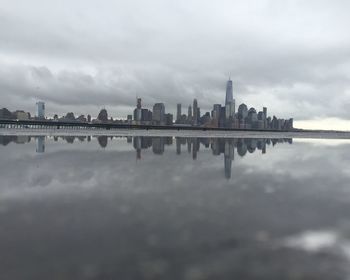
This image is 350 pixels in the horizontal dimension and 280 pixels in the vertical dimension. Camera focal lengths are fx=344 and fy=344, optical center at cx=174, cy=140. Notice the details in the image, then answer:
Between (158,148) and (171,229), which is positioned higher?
(171,229)

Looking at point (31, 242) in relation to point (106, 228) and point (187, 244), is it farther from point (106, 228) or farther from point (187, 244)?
point (187, 244)

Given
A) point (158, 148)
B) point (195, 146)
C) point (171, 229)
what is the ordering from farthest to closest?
point (195, 146)
point (158, 148)
point (171, 229)

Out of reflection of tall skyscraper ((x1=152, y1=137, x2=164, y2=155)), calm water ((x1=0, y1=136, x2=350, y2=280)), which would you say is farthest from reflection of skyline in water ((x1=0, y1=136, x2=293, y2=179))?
calm water ((x1=0, y1=136, x2=350, y2=280))

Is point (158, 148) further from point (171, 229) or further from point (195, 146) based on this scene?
point (171, 229)

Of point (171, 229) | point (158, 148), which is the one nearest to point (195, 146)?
point (158, 148)

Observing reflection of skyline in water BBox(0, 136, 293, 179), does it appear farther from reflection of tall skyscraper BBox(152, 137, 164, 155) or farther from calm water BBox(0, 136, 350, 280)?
calm water BBox(0, 136, 350, 280)

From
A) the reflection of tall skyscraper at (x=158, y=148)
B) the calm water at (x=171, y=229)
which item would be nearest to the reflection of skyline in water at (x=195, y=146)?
the reflection of tall skyscraper at (x=158, y=148)

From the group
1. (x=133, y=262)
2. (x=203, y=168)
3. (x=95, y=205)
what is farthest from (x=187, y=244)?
(x=203, y=168)

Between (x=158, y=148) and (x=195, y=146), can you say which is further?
(x=195, y=146)

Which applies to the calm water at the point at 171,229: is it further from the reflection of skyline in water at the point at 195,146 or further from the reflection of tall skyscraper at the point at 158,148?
the reflection of tall skyscraper at the point at 158,148

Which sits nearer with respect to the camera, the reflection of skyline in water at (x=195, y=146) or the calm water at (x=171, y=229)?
the calm water at (x=171, y=229)

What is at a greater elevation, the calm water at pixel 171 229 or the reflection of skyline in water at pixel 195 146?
the calm water at pixel 171 229
